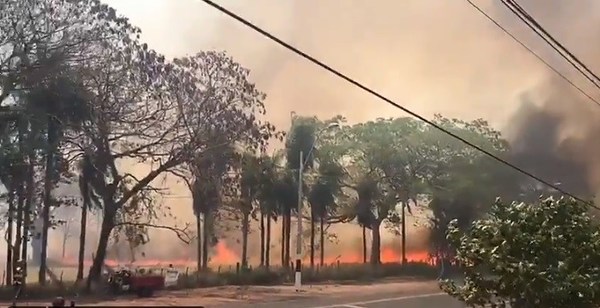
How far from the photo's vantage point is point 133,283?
25.1m

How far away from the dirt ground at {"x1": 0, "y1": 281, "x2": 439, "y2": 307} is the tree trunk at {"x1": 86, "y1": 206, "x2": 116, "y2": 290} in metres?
1.52

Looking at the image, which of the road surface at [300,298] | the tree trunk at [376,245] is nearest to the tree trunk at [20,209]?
the road surface at [300,298]

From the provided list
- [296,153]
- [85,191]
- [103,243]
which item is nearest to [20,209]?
[85,191]

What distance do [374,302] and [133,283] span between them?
8487mm

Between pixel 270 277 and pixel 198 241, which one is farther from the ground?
pixel 198 241

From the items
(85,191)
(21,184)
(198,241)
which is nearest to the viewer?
(21,184)

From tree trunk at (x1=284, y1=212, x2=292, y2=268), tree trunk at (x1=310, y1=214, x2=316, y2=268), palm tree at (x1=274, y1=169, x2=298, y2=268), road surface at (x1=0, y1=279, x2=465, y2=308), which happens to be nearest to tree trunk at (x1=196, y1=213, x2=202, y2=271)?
road surface at (x1=0, y1=279, x2=465, y2=308)

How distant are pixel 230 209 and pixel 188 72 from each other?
5.71m

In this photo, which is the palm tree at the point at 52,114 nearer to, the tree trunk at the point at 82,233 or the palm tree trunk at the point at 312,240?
the tree trunk at the point at 82,233

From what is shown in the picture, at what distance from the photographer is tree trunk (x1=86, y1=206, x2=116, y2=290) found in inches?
981

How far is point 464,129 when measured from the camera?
38.0 metres

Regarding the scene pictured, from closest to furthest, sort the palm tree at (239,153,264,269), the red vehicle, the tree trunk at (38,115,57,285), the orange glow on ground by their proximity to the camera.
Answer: the tree trunk at (38,115,57,285) < the red vehicle < the orange glow on ground < the palm tree at (239,153,264,269)

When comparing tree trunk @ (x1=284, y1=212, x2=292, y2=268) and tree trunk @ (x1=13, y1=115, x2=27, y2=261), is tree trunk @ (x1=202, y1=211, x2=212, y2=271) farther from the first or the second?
tree trunk @ (x1=13, y1=115, x2=27, y2=261)

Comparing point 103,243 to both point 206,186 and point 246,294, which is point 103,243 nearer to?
point 206,186
